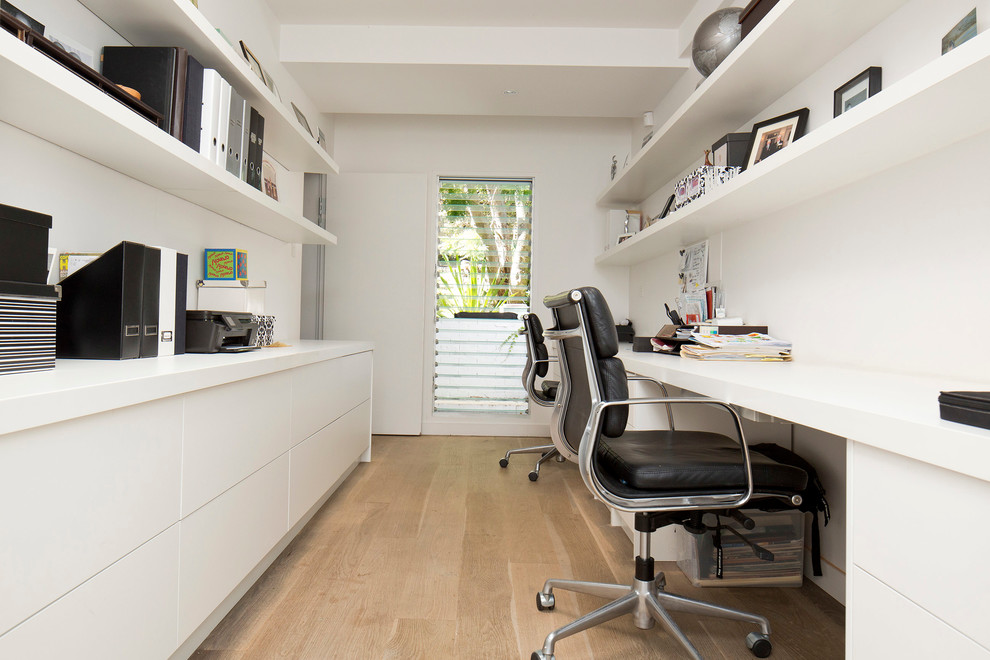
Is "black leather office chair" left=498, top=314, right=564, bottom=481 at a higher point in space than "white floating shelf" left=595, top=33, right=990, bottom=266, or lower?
lower

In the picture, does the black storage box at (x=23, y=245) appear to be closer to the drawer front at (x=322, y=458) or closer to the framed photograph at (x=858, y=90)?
the drawer front at (x=322, y=458)

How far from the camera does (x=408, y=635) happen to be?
1.53 m

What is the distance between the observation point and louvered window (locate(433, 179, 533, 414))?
4414 millimetres

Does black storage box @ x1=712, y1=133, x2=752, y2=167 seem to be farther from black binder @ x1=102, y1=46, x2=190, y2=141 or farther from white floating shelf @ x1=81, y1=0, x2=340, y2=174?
black binder @ x1=102, y1=46, x2=190, y2=141

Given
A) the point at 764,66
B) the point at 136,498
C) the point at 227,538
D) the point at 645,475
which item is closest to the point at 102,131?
the point at 136,498

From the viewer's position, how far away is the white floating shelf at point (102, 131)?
1062mm

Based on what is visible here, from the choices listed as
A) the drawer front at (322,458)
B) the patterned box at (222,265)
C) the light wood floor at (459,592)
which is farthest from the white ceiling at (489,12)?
the light wood floor at (459,592)

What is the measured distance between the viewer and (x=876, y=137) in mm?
1308

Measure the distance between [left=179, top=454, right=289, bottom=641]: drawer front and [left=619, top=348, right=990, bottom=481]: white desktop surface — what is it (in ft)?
4.32

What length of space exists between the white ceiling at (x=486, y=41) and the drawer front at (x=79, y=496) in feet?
9.04

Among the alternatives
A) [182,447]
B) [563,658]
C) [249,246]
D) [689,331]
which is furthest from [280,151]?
[563,658]

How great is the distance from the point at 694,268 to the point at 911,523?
2321 millimetres

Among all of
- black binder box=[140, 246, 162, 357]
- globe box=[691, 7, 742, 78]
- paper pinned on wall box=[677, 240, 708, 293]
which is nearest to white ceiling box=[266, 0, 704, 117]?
globe box=[691, 7, 742, 78]

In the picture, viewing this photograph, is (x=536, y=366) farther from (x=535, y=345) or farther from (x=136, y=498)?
(x=136, y=498)
